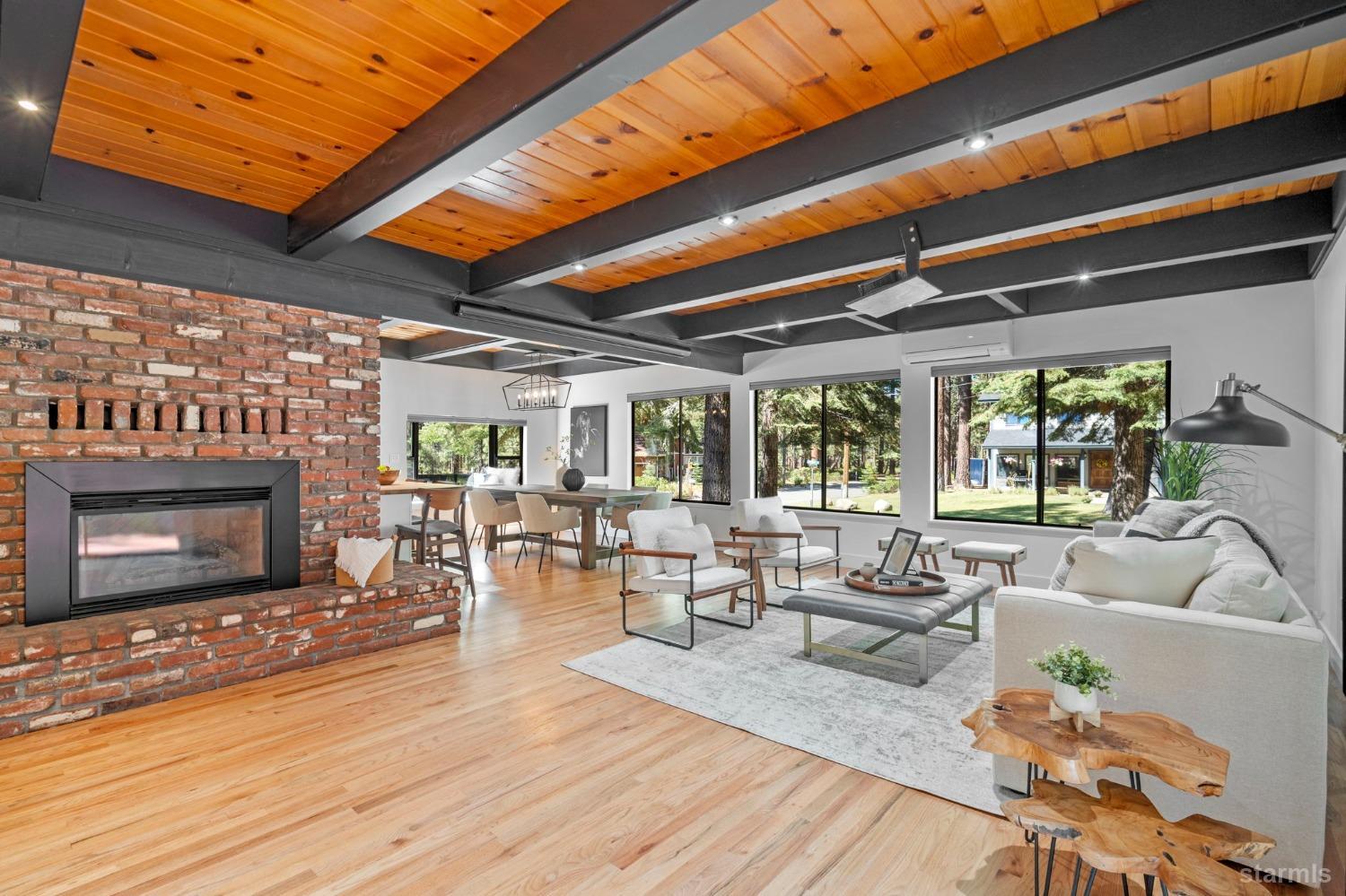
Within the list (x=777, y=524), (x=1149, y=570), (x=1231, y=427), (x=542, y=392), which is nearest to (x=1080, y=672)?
(x=1149, y=570)

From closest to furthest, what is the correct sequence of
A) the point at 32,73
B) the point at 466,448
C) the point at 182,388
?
the point at 32,73 → the point at 182,388 → the point at 466,448

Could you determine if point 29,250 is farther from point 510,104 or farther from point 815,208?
point 815,208

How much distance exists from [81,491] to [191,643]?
1.00 meters

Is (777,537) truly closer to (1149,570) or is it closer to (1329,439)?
(1149,570)

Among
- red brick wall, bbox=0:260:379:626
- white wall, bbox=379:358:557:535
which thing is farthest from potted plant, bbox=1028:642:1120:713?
white wall, bbox=379:358:557:535

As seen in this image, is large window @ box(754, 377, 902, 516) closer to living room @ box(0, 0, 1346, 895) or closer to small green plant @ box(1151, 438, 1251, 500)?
living room @ box(0, 0, 1346, 895)

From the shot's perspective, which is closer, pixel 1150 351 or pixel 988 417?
pixel 1150 351

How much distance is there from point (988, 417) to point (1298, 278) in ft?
8.02

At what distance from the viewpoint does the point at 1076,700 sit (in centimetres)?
185

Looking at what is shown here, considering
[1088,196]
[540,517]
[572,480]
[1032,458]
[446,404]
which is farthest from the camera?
[446,404]

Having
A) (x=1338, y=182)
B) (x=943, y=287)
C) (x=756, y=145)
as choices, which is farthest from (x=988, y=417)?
(x=756, y=145)

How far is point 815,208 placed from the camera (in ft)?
11.7

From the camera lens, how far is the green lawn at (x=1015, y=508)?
5.86m

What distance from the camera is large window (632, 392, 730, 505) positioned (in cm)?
Result: 853
